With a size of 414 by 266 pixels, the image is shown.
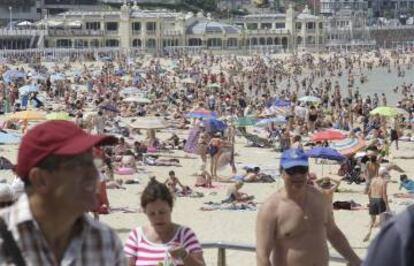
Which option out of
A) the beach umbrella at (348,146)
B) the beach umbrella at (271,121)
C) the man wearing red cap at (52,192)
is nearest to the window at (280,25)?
the beach umbrella at (271,121)

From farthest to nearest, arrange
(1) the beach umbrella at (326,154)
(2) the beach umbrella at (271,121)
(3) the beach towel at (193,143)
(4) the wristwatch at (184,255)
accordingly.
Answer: (2) the beach umbrella at (271,121) → (3) the beach towel at (193,143) → (1) the beach umbrella at (326,154) → (4) the wristwatch at (184,255)

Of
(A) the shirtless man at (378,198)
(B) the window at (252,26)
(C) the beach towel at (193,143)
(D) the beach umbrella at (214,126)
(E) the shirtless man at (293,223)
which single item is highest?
(E) the shirtless man at (293,223)

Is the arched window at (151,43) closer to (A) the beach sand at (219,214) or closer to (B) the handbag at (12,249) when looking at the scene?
(A) the beach sand at (219,214)

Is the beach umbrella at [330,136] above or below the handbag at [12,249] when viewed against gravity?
below

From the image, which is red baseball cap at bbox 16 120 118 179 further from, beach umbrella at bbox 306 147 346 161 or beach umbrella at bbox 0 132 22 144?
beach umbrella at bbox 0 132 22 144

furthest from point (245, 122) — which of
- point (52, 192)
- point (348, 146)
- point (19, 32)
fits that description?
point (19, 32)

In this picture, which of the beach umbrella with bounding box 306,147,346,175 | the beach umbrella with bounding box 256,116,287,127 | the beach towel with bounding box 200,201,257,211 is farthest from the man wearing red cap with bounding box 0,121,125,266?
the beach umbrella with bounding box 256,116,287,127

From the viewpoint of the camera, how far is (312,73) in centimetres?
6800

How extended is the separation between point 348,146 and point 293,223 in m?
13.9

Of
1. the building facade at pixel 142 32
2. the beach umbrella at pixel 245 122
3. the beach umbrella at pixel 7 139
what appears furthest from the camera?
the building facade at pixel 142 32

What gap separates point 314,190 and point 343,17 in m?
124

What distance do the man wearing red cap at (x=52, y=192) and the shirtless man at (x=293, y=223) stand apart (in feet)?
5.87

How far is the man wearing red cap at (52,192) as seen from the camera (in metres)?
2.21

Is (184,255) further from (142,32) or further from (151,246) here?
(142,32)
